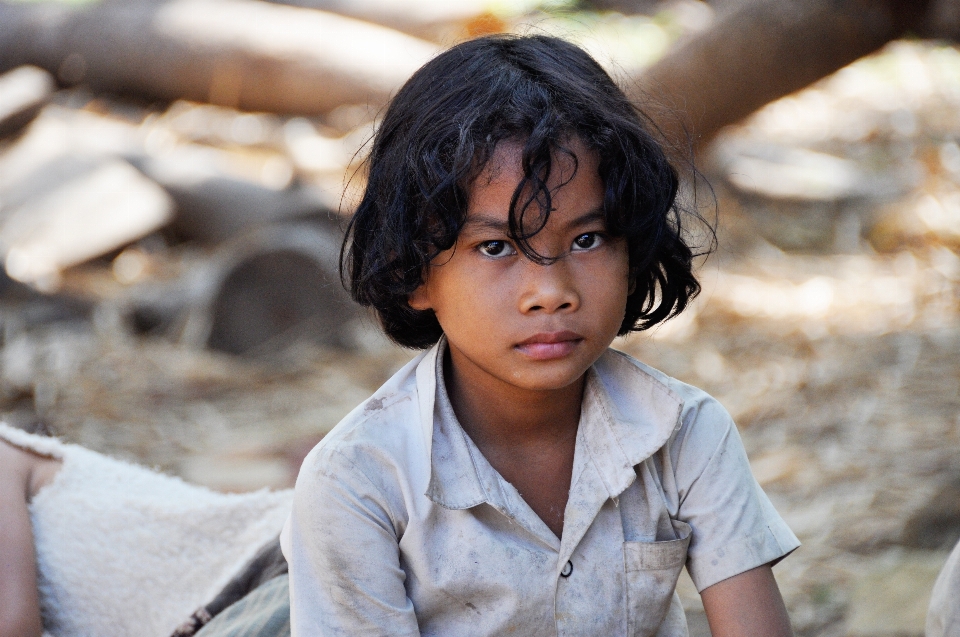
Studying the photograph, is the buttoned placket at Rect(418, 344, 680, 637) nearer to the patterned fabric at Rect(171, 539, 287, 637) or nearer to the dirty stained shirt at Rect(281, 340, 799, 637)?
the dirty stained shirt at Rect(281, 340, 799, 637)

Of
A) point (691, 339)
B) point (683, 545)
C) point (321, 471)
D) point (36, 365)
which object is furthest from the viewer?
point (691, 339)

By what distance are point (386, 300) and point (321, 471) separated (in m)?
0.38

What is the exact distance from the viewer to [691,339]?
15.7 feet

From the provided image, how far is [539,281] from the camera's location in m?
1.56

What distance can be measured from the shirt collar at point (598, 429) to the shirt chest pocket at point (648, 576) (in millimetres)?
112

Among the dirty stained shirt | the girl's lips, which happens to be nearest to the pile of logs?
the dirty stained shirt

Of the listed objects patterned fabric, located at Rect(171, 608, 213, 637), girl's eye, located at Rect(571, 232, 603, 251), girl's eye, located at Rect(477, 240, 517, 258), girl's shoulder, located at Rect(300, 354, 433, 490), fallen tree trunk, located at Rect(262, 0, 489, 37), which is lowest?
patterned fabric, located at Rect(171, 608, 213, 637)

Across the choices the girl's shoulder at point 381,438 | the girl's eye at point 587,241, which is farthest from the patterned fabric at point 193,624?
the girl's eye at point 587,241

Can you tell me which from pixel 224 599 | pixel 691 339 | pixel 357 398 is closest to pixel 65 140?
pixel 357 398

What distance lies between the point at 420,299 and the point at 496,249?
0.79 ft

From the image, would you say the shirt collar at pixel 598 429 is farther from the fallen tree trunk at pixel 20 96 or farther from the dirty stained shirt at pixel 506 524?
the fallen tree trunk at pixel 20 96

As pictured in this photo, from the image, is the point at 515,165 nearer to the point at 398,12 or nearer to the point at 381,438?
the point at 381,438

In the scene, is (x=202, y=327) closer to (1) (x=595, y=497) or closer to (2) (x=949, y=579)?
(1) (x=595, y=497)

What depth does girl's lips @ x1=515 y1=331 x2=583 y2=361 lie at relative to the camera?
5.16 feet
